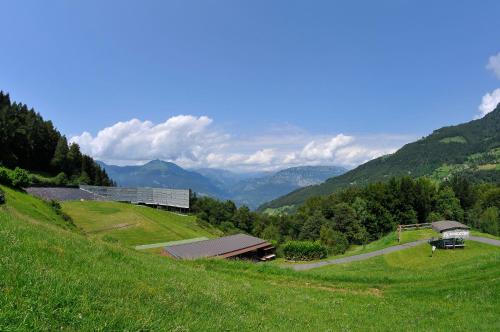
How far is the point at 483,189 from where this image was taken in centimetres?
14512

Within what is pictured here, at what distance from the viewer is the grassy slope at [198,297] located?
295 inches

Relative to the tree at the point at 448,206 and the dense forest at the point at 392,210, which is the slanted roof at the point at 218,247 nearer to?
the dense forest at the point at 392,210

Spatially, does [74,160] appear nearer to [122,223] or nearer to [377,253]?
[122,223]

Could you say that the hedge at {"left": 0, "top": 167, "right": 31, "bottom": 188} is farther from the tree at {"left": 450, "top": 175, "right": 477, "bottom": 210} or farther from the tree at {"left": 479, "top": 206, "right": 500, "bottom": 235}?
the tree at {"left": 450, "top": 175, "right": 477, "bottom": 210}

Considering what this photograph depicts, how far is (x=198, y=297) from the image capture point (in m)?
11.8

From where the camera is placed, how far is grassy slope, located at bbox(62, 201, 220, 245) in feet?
275

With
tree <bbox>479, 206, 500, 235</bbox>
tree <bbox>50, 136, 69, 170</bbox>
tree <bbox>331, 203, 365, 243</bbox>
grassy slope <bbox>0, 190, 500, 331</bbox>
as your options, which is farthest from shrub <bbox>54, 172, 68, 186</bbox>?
tree <bbox>479, 206, 500, 235</bbox>

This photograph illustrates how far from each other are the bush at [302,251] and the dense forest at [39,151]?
9271cm

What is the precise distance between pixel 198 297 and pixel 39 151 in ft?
519

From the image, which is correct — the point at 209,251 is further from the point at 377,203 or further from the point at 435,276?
the point at 377,203

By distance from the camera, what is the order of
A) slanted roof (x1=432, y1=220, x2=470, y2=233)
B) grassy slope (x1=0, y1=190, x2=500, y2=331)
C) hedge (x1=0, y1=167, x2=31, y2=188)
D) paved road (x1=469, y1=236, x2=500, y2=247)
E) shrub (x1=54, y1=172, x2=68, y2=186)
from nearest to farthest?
1. grassy slope (x1=0, y1=190, x2=500, y2=331)
2. slanted roof (x1=432, y1=220, x2=470, y2=233)
3. paved road (x1=469, y1=236, x2=500, y2=247)
4. hedge (x1=0, y1=167, x2=31, y2=188)
5. shrub (x1=54, y1=172, x2=68, y2=186)

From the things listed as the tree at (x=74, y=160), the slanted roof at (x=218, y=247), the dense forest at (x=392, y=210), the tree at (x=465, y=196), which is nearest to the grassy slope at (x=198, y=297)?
the slanted roof at (x=218, y=247)

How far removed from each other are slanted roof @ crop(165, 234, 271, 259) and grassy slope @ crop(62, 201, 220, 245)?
34324 mm

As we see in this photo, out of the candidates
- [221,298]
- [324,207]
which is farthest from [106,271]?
[324,207]
